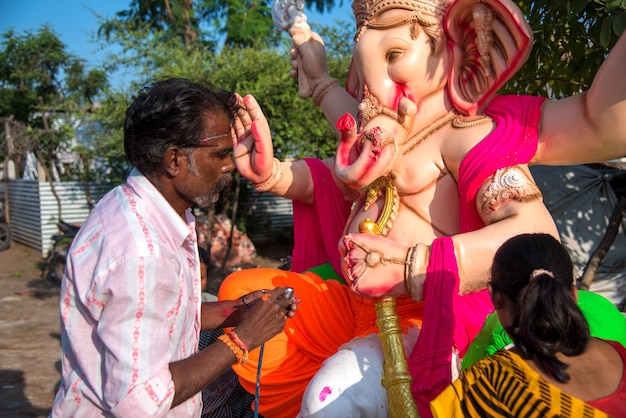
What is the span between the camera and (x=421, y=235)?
221cm

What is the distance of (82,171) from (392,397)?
9.91 meters

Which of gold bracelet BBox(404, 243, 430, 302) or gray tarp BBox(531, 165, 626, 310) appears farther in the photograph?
gray tarp BBox(531, 165, 626, 310)

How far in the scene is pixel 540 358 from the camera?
4.61 feet

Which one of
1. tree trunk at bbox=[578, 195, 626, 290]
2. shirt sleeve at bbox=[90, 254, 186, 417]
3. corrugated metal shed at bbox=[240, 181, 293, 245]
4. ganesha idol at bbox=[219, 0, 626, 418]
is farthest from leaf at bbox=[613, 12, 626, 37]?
corrugated metal shed at bbox=[240, 181, 293, 245]

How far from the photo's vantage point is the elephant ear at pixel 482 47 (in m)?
2.08

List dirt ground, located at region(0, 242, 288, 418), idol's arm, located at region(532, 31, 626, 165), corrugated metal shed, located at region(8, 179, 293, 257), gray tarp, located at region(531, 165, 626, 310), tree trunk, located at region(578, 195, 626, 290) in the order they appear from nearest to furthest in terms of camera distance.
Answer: idol's arm, located at region(532, 31, 626, 165), dirt ground, located at region(0, 242, 288, 418), tree trunk, located at region(578, 195, 626, 290), gray tarp, located at region(531, 165, 626, 310), corrugated metal shed, located at region(8, 179, 293, 257)

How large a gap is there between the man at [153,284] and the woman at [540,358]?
2.08 ft

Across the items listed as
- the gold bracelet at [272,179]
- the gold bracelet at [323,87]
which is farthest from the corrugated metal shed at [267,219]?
the gold bracelet at [272,179]

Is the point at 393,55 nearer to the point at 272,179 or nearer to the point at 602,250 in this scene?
the point at 272,179

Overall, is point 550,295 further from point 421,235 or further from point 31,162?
point 31,162

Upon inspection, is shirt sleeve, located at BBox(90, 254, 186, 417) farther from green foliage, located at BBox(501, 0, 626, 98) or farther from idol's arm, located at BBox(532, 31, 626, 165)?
green foliage, located at BBox(501, 0, 626, 98)

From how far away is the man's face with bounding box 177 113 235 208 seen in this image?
1.77m

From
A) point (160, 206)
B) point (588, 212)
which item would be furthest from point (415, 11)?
point (588, 212)

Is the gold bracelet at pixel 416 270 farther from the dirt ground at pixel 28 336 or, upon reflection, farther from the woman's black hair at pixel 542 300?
the dirt ground at pixel 28 336
